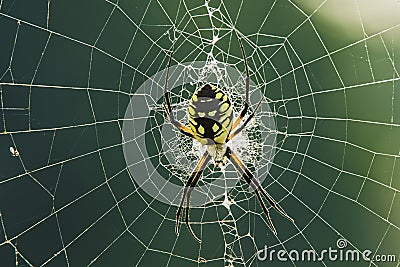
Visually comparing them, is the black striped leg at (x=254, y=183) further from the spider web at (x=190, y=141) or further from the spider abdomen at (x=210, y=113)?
the spider abdomen at (x=210, y=113)

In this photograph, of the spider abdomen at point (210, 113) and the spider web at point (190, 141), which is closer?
the spider abdomen at point (210, 113)

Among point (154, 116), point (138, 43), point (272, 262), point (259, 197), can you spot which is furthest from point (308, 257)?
point (138, 43)

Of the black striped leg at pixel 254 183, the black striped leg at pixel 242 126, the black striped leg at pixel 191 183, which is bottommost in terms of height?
the black striped leg at pixel 191 183

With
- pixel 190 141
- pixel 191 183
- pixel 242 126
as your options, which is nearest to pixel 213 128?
pixel 242 126

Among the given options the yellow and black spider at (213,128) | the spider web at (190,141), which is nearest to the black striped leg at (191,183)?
the yellow and black spider at (213,128)

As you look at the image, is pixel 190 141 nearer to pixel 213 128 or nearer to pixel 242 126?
pixel 242 126

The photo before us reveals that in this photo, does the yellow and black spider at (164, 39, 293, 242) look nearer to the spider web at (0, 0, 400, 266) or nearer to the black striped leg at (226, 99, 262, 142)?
the black striped leg at (226, 99, 262, 142)
